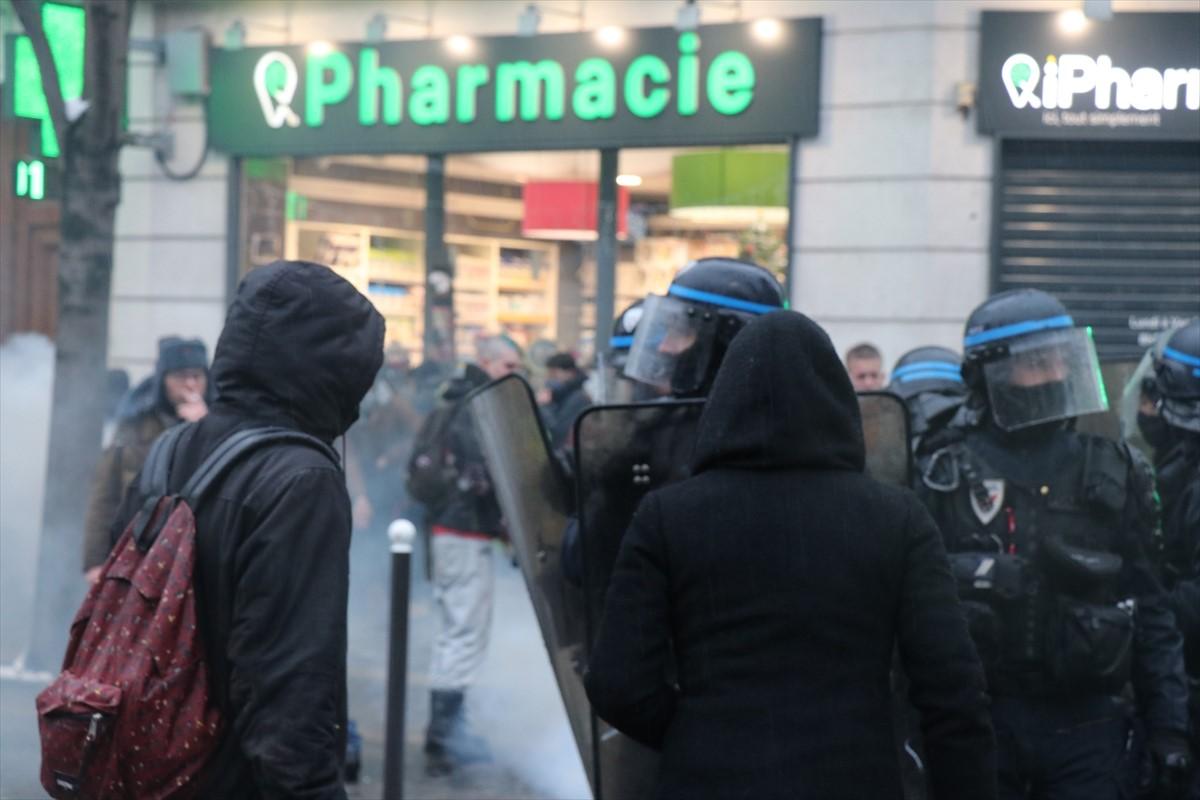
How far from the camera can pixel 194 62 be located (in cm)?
1273

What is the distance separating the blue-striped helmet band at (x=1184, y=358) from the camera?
4359mm

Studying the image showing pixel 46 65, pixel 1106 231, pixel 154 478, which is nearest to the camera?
pixel 154 478

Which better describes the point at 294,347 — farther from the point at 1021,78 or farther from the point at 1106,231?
the point at 1106,231

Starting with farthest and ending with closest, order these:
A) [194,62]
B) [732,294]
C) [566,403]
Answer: [194,62] → [566,403] → [732,294]

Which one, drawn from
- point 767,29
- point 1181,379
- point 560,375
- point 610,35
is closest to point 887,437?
point 1181,379

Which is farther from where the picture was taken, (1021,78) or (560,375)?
(1021,78)

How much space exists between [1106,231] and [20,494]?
6.93 meters

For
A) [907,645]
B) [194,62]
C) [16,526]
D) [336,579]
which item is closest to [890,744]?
[907,645]

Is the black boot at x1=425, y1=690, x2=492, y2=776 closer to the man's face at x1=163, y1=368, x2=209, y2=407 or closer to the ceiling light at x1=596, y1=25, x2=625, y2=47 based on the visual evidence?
the man's face at x1=163, y1=368, x2=209, y2=407

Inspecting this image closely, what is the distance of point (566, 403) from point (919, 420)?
13.5ft

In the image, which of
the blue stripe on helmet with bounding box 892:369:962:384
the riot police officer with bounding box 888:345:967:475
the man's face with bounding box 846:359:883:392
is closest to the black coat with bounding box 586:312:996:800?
the riot police officer with bounding box 888:345:967:475

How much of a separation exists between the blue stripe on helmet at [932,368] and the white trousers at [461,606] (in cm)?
243

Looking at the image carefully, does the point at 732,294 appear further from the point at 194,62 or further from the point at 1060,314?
the point at 194,62

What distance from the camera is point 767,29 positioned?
35.3 ft
